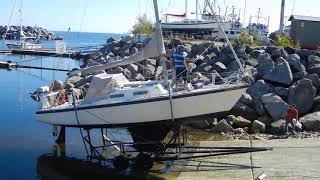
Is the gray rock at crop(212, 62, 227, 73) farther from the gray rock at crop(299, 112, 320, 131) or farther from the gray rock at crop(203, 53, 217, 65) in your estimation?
the gray rock at crop(299, 112, 320, 131)

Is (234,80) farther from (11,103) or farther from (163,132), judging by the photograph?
(11,103)

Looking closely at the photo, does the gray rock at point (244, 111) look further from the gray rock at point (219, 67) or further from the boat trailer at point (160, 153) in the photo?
the boat trailer at point (160, 153)

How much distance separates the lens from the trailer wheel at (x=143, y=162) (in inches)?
698

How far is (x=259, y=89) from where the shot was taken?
2753 cm

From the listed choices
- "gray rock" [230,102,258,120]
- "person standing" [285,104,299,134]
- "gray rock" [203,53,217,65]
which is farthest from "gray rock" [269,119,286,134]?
"gray rock" [203,53,217,65]

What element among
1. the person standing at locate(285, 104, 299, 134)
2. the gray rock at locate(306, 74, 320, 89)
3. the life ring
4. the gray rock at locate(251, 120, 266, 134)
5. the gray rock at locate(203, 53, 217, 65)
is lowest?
the gray rock at locate(251, 120, 266, 134)

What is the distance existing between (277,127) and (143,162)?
804 cm

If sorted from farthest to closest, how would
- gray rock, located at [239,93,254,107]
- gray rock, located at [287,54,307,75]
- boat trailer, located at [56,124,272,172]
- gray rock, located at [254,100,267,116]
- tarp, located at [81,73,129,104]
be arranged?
gray rock, located at [287,54,307,75] → gray rock, located at [239,93,254,107] → gray rock, located at [254,100,267,116] → tarp, located at [81,73,129,104] → boat trailer, located at [56,124,272,172]

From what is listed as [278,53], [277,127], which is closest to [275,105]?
[277,127]

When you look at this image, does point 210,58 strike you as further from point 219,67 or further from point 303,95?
point 303,95

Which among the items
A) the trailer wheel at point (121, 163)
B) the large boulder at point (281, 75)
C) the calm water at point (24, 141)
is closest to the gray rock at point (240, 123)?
the large boulder at point (281, 75)

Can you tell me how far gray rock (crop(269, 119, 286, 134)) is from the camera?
2292cm

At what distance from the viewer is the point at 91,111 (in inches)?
770

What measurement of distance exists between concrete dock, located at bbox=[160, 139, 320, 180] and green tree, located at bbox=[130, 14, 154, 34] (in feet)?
143
